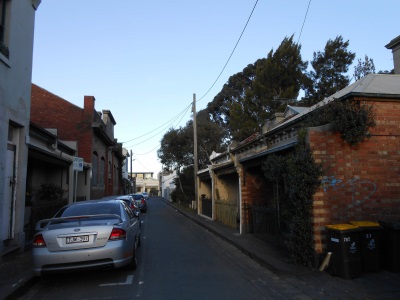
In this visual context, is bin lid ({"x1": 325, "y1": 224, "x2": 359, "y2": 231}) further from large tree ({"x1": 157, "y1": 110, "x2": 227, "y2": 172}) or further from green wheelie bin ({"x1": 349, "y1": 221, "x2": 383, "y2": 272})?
large tree ({"x1": 157, "y1": 110, "x2": 227, "y2": 172})

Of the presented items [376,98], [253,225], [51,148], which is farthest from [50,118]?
[376,98]

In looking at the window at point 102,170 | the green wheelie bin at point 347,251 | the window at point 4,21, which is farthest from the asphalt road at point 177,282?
the window at point 102,170

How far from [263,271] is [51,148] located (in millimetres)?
10513

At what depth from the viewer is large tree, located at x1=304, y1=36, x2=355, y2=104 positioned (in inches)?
1222

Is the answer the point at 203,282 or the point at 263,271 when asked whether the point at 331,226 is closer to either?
the point at 263,271

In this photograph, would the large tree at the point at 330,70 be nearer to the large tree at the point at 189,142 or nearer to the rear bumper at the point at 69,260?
the large tree at the point at 189,142

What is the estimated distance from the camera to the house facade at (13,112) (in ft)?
27.3

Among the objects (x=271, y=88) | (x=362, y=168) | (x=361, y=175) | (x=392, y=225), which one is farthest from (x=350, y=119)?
(x=271, y=88)

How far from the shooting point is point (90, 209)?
7.80 metres

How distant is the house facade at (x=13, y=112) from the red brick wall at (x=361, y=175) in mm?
7078

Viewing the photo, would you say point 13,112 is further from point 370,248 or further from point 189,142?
point 189,142

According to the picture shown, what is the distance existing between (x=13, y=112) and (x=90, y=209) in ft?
11.2

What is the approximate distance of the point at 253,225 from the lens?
12.7 meters

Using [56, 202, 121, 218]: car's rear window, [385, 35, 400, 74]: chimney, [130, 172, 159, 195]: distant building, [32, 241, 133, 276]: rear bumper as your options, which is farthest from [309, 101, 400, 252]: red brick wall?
[130, 172, 159, 195]: distant building
